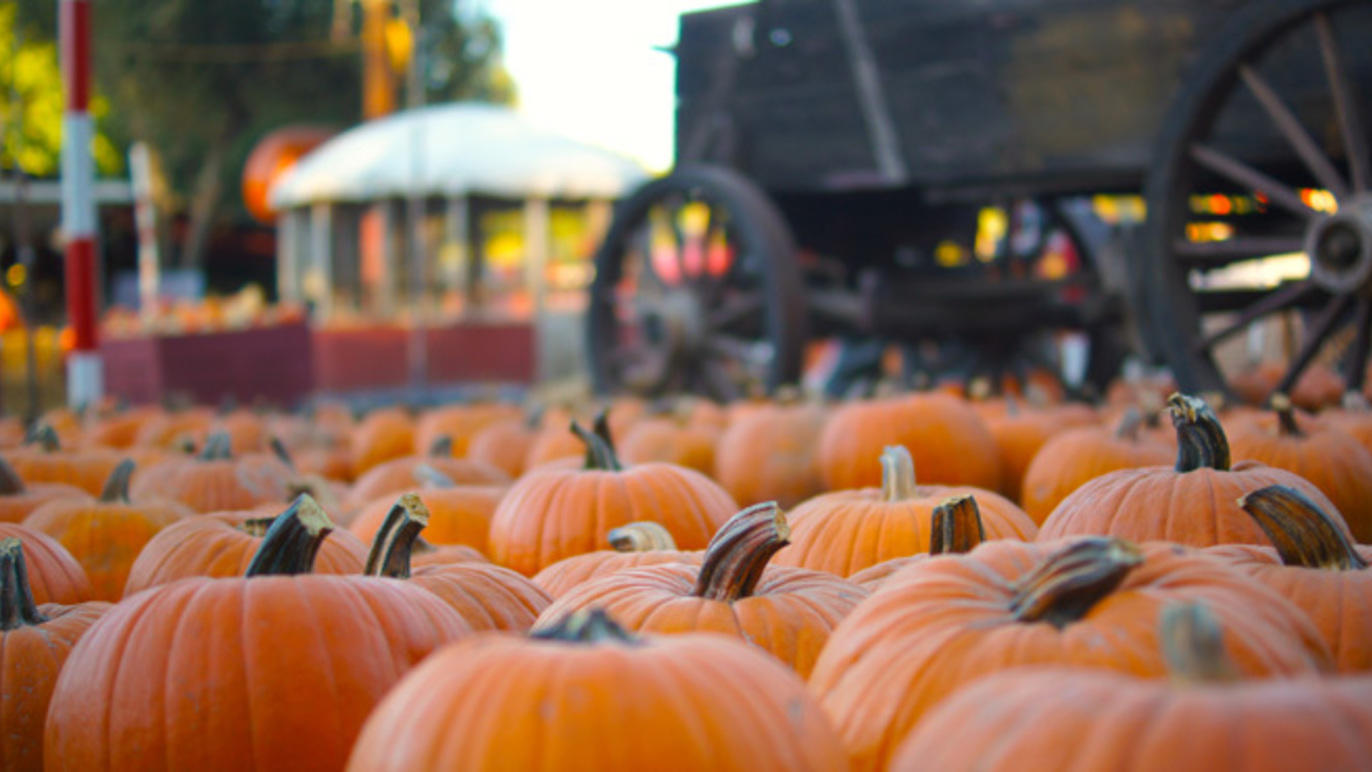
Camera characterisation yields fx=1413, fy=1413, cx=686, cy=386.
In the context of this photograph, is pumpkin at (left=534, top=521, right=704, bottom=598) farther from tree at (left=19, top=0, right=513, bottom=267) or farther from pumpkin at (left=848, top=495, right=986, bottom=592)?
tree at (left=19, top=0, right=513, bottom=267)

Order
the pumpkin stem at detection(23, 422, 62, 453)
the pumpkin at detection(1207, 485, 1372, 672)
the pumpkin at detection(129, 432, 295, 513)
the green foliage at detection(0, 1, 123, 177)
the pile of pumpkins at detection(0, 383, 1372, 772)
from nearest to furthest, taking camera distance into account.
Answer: the pile of pumpkins at detection(0, 383, 1372, 772)
the pumpkin at detection(1207, 485, 1372, 672)
the pumpkin at detection(129, 432, 295, 513)
the pumpkin stem at detection(23, 422, 62, 453)
the green foliage at detection(0, 1, 123, 177)

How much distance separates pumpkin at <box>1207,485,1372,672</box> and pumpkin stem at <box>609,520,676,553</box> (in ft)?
2.90

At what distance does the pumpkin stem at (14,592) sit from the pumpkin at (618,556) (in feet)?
2.59

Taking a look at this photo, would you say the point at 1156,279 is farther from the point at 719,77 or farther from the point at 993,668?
the point at 993,668

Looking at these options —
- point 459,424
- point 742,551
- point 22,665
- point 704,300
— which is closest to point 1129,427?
point 742,551

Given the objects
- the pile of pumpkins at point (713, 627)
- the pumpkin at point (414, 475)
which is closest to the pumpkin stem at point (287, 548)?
the pile of pumpkins at point (713, 627)

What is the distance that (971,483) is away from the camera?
407cm

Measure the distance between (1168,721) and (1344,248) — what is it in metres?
A: 3.31

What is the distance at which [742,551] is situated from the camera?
1743mm

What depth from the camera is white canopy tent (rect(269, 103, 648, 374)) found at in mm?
20438

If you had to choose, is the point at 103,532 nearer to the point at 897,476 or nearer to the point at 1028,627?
the point at 897,476

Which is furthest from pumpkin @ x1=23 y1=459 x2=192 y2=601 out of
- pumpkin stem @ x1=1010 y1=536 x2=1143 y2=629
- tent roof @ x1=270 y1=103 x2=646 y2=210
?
tent roof @ x1=270 y1=103 x2=646 y2=210

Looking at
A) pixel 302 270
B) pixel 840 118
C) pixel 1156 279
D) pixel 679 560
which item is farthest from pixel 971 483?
pixel 302 270

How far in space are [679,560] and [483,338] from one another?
60.5 feet
